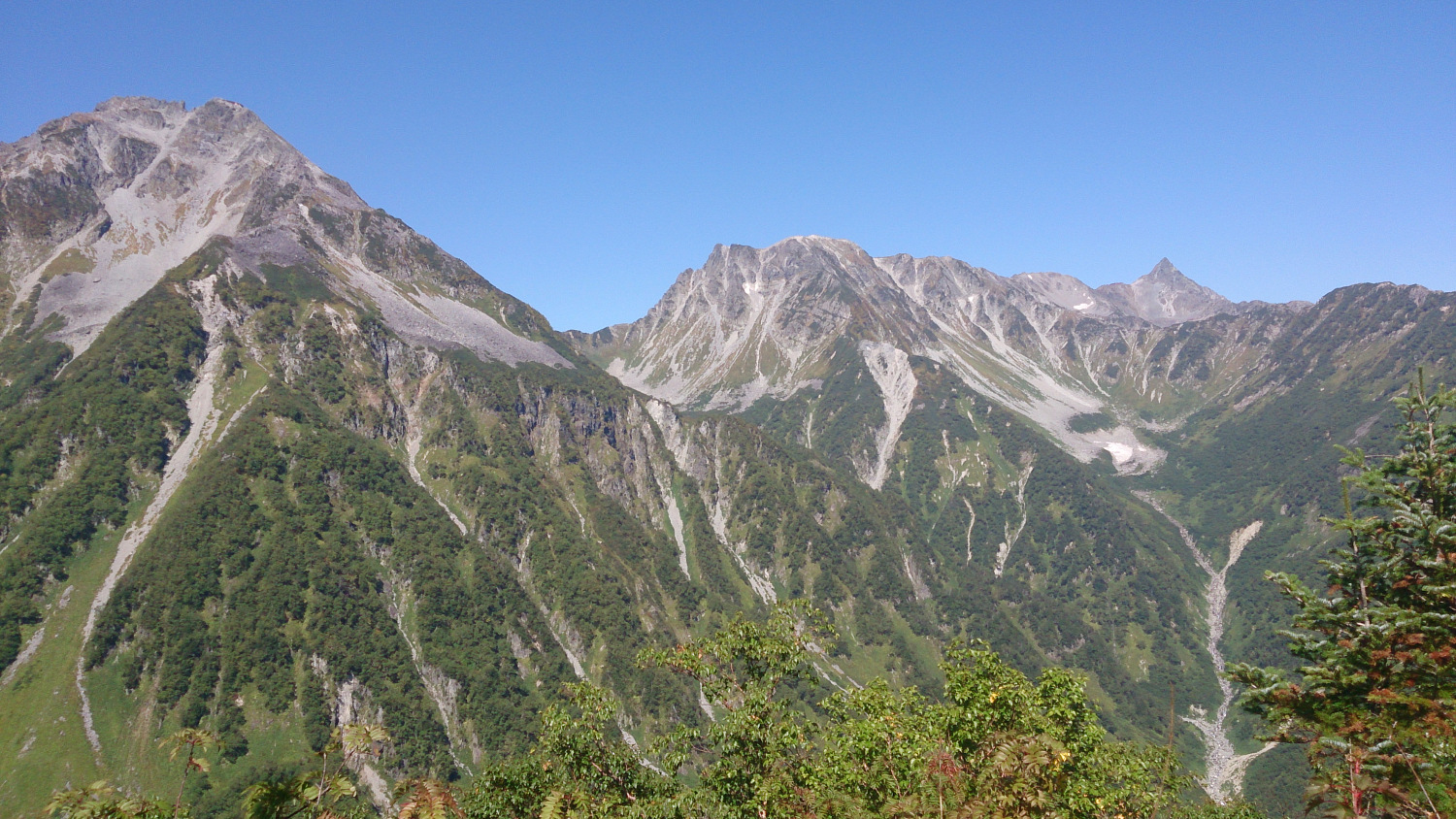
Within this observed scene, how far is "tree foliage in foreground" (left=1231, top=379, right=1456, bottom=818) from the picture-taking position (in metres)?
16.9

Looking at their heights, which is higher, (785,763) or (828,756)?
(785,763)

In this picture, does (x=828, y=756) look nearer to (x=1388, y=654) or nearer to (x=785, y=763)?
(x=785, y=763)

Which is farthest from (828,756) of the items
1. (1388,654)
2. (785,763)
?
(1388,654)

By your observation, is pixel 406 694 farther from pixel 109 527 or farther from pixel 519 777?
pixel 519 777

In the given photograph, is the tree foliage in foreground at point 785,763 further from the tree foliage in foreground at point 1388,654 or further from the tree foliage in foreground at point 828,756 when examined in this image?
the tree foliage in foreground at point 1388,654

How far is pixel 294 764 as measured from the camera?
135 meters

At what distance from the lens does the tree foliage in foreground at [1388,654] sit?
667 inches

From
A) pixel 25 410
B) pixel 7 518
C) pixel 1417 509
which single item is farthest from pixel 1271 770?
pixel 25 410

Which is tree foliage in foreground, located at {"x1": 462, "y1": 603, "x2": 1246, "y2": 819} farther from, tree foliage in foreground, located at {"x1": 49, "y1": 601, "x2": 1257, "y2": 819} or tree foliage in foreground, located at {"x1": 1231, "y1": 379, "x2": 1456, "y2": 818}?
tree foliage in foreground, located at {"x1": 1231, "y1": 379, "x2": 1456, "y2": 818}

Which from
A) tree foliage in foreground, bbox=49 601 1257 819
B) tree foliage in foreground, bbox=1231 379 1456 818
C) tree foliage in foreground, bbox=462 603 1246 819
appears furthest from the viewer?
tree foliage in foreground, bbox=462 603 1246 819

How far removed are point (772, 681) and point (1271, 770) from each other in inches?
9452

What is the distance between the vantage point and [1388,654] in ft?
76.3

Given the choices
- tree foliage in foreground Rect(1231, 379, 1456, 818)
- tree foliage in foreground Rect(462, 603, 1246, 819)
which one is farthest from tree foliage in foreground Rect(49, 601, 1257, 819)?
tree foliage in foreground Rect(1231, 379, 1456, 818)

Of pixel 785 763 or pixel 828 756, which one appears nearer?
pixel 828 756
